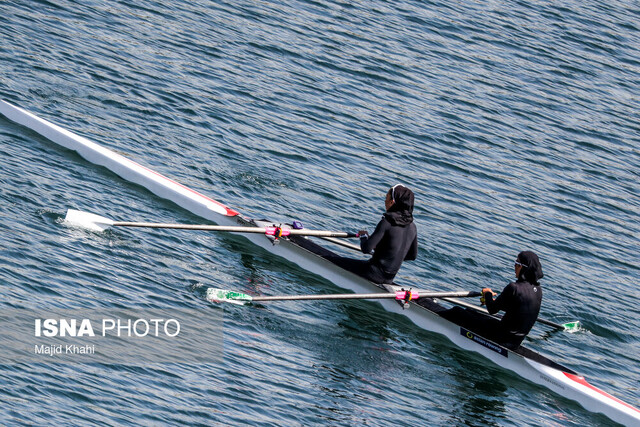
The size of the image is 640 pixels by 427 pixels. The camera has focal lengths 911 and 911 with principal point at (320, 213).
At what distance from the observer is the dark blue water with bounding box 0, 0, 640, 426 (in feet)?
38.9

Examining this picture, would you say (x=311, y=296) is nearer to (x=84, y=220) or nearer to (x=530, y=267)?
(x=530, y=267)

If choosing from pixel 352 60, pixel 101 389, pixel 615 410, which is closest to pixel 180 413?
pixel 101 389

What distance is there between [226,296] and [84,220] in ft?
8.48

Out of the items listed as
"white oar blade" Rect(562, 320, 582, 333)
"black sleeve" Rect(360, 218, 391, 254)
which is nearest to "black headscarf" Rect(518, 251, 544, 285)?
"black sleeve" Rect(360, 218, 391, 254)

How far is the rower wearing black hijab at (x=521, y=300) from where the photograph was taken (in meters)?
13.5

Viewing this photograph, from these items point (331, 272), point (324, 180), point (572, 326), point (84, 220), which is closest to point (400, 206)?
point (331, 272)

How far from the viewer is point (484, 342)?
1423cm

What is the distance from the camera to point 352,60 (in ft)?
84.8

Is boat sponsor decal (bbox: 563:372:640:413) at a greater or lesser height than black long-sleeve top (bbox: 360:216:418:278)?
lesser

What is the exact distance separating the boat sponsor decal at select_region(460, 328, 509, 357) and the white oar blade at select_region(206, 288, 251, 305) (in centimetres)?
353

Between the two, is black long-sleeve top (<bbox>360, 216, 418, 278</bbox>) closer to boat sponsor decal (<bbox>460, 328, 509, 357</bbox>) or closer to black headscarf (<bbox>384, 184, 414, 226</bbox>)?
black headscarf (<bbox>384, 184, 414, 226</bbox>)

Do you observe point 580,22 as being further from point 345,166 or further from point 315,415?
point 315,415

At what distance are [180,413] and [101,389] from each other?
94 centimetres

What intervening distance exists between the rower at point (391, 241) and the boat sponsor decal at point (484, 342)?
4.77ft
